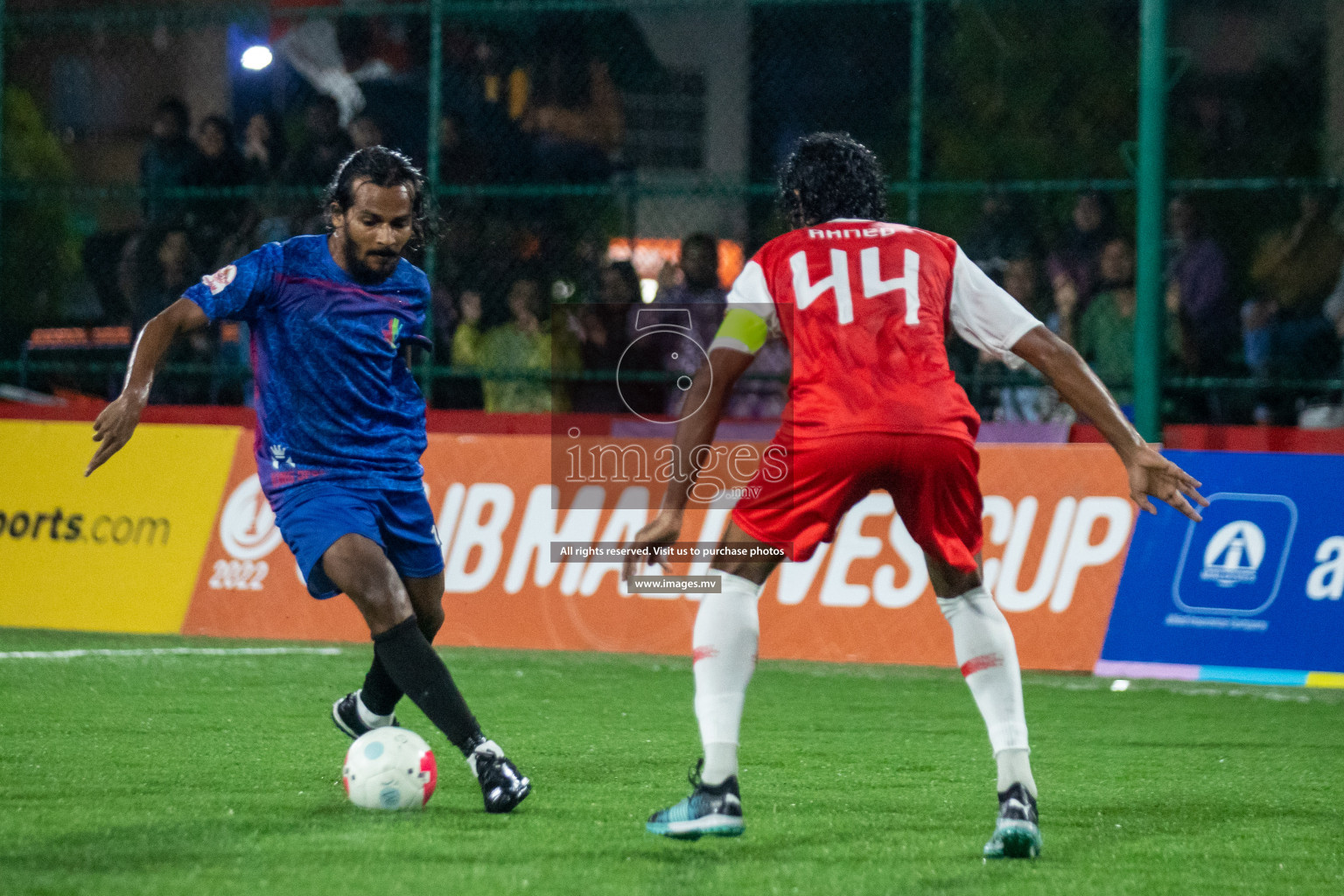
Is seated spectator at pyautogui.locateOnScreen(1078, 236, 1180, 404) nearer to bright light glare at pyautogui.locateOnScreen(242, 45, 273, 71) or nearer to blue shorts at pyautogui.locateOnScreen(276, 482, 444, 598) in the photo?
blue shorts at pyautogui.locateOnScreen(276, 482, 444, 598)

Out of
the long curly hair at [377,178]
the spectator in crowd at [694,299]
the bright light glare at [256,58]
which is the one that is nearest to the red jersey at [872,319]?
the long curly hair at [377,178]

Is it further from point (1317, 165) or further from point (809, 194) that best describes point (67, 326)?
point (1317, 165)

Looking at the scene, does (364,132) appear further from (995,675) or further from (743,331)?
(995,675)

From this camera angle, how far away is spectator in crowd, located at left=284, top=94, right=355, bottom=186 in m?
12.9

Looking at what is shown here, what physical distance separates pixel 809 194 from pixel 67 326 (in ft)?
31.4

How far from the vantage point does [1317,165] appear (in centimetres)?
1652

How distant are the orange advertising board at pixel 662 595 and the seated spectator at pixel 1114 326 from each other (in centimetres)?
179

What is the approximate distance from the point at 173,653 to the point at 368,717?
3.78m

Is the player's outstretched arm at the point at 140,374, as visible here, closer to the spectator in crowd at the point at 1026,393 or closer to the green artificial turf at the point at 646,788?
the green artificial turf at the point at 646,788

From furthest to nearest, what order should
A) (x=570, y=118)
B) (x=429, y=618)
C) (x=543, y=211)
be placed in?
(x=570, y=118) < (x=543, y=211) < (x=429, y=618)

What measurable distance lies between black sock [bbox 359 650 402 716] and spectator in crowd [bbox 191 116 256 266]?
727cm

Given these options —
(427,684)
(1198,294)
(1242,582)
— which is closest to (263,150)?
(1198,294)

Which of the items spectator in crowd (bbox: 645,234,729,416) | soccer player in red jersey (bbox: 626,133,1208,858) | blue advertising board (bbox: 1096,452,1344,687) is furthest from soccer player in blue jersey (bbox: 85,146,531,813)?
spectator in crowd (bbox: 645,234,729,416)

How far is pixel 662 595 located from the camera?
31.7 ft
